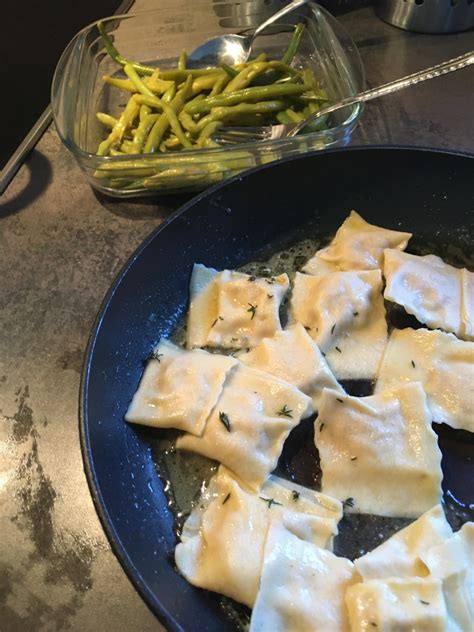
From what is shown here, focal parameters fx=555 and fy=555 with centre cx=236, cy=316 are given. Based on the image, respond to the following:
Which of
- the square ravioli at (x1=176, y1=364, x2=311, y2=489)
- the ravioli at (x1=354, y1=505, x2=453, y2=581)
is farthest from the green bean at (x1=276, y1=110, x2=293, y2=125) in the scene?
the ravioli at (x1=354, y1=505, x2=453, y2=581)

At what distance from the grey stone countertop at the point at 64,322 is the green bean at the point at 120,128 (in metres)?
0.19

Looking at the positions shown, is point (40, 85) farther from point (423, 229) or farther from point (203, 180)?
point (423, 229)

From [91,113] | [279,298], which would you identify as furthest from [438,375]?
[91,113]

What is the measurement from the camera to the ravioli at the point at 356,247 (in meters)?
1.93

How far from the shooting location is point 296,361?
1.67 metres

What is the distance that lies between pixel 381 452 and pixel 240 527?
0.45 metres

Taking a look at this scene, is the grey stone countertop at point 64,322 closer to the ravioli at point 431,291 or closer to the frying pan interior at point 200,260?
the frying pan interior at point 200,260

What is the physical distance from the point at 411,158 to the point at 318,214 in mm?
367

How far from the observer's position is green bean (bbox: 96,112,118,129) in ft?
7.65

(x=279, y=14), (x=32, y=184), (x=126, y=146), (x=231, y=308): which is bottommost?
(x=231, y=308)

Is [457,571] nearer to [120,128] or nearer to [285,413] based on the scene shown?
[285,413]

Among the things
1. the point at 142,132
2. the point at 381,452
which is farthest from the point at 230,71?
the point at 381,452

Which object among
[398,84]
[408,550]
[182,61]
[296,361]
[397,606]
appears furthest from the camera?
[182,61]

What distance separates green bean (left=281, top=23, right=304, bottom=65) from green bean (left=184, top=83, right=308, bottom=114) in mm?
218
